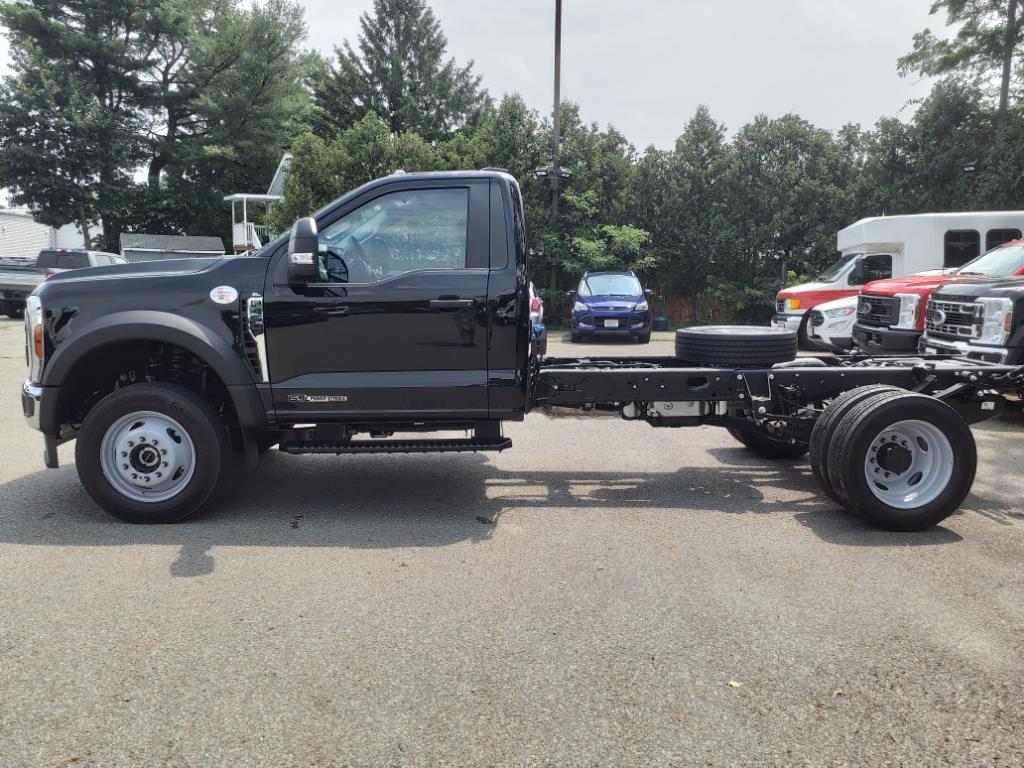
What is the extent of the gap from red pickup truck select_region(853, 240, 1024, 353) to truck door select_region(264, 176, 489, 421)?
22.6 ft

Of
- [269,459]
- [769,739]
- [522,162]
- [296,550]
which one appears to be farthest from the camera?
[522,162]

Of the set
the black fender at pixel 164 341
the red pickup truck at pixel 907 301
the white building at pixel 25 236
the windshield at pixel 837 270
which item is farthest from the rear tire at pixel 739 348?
the white building at pixel 25 236

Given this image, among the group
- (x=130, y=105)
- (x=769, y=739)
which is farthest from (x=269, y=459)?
(x=130, y=105)

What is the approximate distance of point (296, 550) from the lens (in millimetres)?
4785

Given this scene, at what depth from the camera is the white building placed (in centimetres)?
4519

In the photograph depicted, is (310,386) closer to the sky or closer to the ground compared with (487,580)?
closer to the sky

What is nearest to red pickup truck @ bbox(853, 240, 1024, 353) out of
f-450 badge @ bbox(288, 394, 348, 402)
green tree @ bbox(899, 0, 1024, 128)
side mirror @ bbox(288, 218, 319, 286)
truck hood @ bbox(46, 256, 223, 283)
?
f-450 badge @ bbox(288, 394, 348, 402)

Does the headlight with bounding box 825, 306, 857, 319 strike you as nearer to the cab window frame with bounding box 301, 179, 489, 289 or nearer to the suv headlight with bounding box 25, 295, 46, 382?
the cab window frame with bounding box 301, 179, 489, 289

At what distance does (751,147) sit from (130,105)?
94.7 ft

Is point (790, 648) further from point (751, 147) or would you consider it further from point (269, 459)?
point (751, 147)

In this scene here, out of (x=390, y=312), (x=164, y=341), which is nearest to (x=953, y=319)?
(x=390, y=312)

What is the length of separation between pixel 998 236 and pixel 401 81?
29.2 meters

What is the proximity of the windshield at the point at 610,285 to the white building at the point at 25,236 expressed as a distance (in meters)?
33.3

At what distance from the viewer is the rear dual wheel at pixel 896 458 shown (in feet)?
16.8
